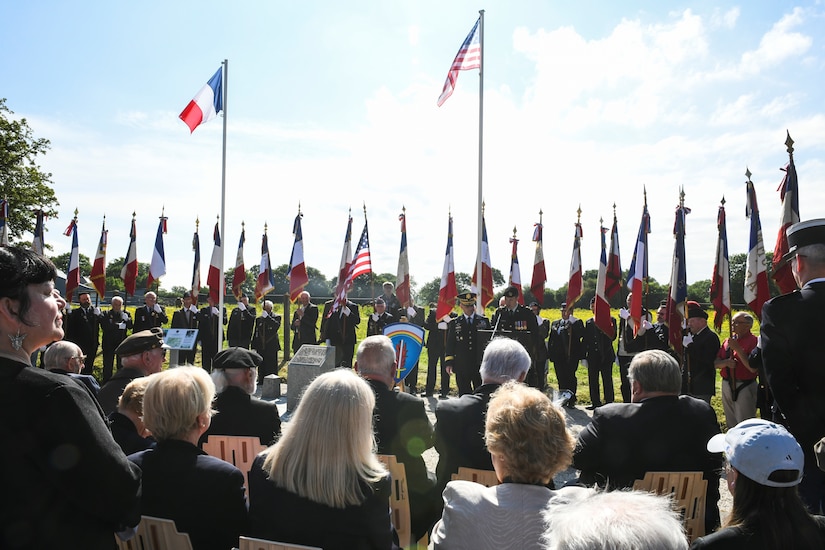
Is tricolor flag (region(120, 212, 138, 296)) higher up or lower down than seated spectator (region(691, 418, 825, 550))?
higher up

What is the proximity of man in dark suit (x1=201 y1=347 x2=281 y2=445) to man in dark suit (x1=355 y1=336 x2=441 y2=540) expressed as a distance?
0.71m

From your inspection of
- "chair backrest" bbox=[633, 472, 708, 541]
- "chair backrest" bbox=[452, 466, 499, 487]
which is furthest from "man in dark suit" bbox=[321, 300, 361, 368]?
"chair backrest" bbox=[633, 472, 708, 541]

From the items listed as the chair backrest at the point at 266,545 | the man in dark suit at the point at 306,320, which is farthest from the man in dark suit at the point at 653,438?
→ the man in dark suit at the point at 306,320

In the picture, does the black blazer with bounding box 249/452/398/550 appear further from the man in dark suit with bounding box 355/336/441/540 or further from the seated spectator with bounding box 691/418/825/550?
the man in dark suit with bounding box 355/336/441/540

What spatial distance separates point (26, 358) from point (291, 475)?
975 mm

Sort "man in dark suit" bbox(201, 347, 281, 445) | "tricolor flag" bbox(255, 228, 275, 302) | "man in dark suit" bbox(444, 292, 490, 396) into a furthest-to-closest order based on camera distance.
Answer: "tricolor flag" bbox(255, 228, 275, 302) → "man in dark suit" bbox(444, 292, 490, 396) → "man in dark suit" bbox(201, 347, 281, 445)

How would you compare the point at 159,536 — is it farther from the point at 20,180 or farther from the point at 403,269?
the point at 20,180

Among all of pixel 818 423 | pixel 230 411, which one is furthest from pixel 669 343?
pixel 230 411

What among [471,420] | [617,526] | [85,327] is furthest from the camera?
[85,327]

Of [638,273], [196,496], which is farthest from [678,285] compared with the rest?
[196,496]

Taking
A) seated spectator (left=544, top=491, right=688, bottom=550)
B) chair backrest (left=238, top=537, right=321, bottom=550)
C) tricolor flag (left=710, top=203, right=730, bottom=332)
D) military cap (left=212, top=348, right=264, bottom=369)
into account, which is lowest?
chair backrest (left=238, top=537, right=321, bottom=550)

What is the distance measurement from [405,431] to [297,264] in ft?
35.6

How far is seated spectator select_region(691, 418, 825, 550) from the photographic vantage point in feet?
5.68

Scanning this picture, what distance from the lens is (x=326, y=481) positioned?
2.07 meters
